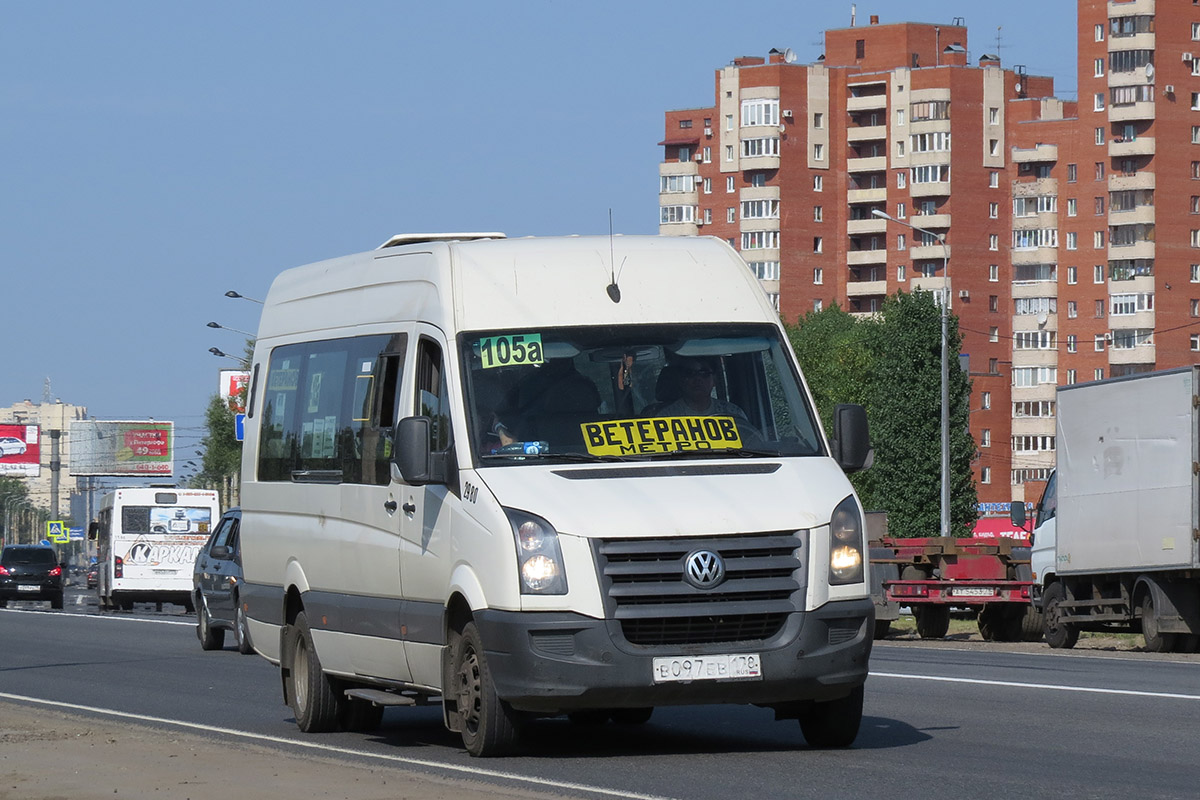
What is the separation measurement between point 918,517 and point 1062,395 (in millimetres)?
76656

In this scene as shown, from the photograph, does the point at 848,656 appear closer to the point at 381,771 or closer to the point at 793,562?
the point at 793,562

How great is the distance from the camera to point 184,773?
1115cm

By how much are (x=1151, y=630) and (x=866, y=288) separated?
11916 centimetres

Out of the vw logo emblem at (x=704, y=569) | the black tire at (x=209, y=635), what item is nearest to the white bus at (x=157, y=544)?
the black tire at (x=209, y=635)

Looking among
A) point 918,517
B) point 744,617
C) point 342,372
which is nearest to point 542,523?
point 744,617

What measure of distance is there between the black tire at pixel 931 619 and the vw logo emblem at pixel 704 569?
68.6 feet

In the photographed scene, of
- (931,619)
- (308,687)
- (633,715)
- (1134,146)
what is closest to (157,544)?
(931,619)

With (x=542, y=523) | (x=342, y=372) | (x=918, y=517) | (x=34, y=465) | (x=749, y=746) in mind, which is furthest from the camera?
(x=34, y=465)

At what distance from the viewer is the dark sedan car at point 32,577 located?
190ft

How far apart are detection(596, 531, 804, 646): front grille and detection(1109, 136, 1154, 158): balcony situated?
4834 inches

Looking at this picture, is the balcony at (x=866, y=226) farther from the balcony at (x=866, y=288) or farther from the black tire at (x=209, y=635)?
the black tire at (x=209, y=635)

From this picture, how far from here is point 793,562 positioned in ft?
35.6

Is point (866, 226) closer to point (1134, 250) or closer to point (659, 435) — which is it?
point (1134, 250)

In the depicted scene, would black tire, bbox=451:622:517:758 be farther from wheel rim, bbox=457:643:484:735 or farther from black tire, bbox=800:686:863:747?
black tire, bbox=800:686:863:747
